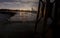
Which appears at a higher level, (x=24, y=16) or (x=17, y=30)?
(x=24, y=16)

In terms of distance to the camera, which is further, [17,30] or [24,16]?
[24,16]

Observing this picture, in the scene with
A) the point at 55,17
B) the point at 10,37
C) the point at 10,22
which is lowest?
the point at 10,37

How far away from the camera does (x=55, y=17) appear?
1899 mm

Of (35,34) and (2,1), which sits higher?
(2,1)

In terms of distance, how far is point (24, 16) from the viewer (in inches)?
116

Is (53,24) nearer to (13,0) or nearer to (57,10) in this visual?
(57,10)

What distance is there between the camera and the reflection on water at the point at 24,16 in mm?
2792

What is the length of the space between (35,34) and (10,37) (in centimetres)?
40

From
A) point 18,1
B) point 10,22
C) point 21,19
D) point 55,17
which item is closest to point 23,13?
point 21,19

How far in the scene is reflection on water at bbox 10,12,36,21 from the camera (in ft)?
9.16

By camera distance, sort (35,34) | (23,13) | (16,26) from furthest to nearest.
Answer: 1. (23,13)
2. (16,26)
3. (35,34)

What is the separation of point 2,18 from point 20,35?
0.68 m

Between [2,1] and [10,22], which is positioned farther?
[2,1]

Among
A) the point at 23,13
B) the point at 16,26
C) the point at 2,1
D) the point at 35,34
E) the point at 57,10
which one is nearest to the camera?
the point at 57,10
